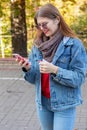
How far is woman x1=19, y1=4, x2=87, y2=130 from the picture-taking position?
2.91 m

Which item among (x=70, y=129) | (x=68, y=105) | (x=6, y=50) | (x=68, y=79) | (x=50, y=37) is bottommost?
(x=6, y=50)

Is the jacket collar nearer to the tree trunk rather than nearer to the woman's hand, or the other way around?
the woman's hand

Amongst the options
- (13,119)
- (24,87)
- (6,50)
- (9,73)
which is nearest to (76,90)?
(13,119)

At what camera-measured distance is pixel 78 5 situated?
13609mm

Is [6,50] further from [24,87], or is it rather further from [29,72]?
[29,72]

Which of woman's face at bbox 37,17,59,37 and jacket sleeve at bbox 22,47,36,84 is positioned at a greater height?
woman's face at bbox 37,17,59,37

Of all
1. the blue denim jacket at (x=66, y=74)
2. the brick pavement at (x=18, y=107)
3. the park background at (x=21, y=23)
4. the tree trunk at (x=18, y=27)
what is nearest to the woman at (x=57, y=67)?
the blue denim jacket at (x=66, y=74)

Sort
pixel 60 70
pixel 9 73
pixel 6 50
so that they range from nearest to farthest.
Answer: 1. pixel 60 70
2. pixel 9 73
3. pixel 6 50

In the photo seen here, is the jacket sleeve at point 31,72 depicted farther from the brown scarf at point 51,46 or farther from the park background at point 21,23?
the park background at point 21,23

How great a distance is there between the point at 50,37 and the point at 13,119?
3.06 meters

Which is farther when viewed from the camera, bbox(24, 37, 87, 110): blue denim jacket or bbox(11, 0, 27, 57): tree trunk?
bbox(11, 0, 27, 57): tree trunk

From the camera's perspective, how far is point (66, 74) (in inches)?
112

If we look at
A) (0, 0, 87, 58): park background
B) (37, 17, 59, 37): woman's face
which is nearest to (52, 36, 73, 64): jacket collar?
(37, 17, 59, 37): woman's face

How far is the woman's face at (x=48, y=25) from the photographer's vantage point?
293 centimetres
